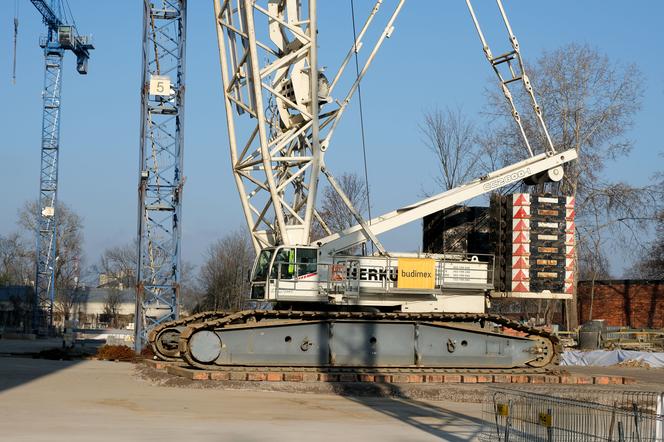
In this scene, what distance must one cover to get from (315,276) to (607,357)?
1531 centimetres

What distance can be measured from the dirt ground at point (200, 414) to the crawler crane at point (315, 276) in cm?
294

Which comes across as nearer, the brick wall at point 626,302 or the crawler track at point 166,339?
the crawler track at point 166,339

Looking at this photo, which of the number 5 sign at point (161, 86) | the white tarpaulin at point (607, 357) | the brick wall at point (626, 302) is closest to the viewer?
the white tarpaulin at point (607, 357)

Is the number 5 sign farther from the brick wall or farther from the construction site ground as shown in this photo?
the brick wall

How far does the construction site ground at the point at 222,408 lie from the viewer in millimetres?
13484

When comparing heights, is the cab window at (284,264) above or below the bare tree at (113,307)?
above

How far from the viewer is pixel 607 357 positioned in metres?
34.0

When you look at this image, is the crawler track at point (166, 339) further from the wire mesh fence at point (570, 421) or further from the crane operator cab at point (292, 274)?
the wire mesh fence at point (570, 421)

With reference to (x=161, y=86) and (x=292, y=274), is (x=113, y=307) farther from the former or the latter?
(x=292, y=274)

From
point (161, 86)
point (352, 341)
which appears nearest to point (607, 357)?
point (352, 341)

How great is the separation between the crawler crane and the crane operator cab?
25mm

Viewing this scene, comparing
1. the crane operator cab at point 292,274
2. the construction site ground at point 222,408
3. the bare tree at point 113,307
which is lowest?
the bare tree at point 113,307

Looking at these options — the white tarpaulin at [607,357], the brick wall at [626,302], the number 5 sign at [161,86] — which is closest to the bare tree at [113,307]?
the number 5 sign at [161,86]

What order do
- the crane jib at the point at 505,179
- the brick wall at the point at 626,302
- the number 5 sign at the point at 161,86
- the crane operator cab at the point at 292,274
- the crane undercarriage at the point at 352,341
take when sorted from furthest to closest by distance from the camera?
the brick wall at the point at 626,302 < the number 5 sign at the point at 161,86 < the crane jib at the point at 505,179 < the crane operator cab at the point at 292,274 < the crane undercarriage at the point at 352,341
